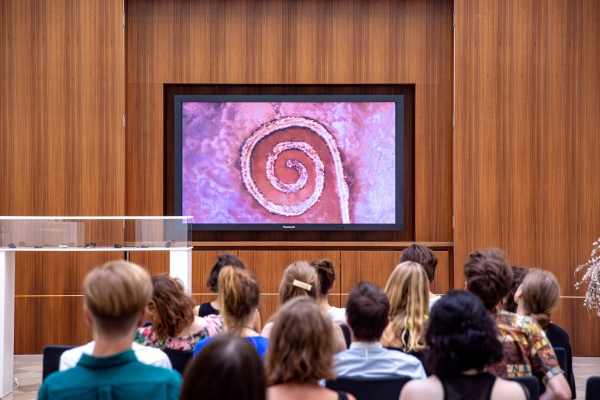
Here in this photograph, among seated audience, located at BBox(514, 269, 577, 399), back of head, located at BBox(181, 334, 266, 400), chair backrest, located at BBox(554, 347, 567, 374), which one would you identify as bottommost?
chair backrest, located at BBox(554, 347, 567, 374)

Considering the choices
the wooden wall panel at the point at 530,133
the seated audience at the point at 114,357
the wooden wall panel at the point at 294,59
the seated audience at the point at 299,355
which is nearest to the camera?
the seated audience at the point at 114,357

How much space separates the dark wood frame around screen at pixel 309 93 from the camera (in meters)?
7.74

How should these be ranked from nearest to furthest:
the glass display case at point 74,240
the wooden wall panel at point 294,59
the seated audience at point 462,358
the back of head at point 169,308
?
the seated audience at point 462,358
the back of head at point 169,308
the glass display case at point 74,240
the wooden wall panel at point 294,59

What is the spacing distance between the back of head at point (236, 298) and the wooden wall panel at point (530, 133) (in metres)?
4.49

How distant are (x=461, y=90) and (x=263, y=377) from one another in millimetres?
6275

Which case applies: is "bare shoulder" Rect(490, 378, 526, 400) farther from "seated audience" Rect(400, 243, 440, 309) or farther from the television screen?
the television screen

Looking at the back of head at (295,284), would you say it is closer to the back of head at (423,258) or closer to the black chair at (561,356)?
the back of head at (423,258)

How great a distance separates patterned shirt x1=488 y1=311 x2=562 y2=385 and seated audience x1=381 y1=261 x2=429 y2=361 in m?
0.58

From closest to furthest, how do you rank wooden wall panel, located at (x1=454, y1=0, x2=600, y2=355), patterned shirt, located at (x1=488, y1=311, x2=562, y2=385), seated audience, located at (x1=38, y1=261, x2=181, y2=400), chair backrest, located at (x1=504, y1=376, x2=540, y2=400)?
seated audience, located at (x1=38, y1=261, x2=181, y2=400)
chair backrest, located at (x1=504, y1=376, x2=540, y2=400)
patterned shirt, located at (x1=488, y1=311, x2=562, y2=385)
wooden wall panel, located at (x1=454, y1=0, x2=600, y2=355)

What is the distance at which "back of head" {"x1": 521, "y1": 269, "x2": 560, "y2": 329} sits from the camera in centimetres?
353

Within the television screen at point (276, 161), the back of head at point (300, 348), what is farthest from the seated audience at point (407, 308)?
the television screen at point (276, 161)

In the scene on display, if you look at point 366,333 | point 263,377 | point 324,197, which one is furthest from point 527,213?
point 263,377

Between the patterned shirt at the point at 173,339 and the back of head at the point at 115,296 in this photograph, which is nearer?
the back of head at the point at 115,296

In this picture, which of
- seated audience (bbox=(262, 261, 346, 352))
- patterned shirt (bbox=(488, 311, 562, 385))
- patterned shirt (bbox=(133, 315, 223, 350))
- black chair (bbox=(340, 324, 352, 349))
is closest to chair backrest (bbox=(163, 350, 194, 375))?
patterned shirt (bbox=(133, 315, 223, 350))
